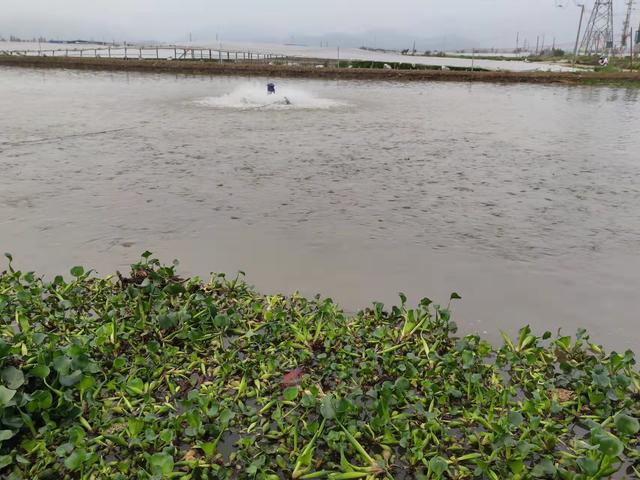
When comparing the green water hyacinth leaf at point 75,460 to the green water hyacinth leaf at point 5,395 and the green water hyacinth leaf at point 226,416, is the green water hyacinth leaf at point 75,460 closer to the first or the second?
the green water hyacinth leaf at point 5,395

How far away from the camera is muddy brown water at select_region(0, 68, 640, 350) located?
5.36 meters

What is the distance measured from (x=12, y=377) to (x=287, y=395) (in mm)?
1709

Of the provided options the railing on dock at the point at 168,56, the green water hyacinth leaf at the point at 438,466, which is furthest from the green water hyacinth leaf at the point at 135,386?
the railing on dock at the point at 168,56

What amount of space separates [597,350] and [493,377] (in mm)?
1075

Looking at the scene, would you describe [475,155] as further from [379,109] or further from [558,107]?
[558,107]

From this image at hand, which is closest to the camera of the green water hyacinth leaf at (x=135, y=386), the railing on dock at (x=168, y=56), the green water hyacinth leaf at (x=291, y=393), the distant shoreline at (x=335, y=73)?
Result: the green water hyacinth leaf at (x=291, y=393)

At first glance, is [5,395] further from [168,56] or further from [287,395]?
[168,56]

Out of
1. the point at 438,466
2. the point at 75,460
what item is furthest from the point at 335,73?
the point at 75,460

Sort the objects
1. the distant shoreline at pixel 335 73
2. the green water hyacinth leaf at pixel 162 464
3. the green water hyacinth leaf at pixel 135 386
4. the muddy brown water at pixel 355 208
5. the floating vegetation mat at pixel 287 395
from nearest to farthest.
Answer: the green water hyacinth leaf at pixel 162 464 → the floating vegetation mat at pixel 287 395 → the green water hyacinth leaf at pixel 135 386 → the muddy brown water at pixel 355 208 → the distant shoreline at pixel 335 73

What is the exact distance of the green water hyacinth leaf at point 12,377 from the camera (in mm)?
3053

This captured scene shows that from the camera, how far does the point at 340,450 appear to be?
285 centimetres

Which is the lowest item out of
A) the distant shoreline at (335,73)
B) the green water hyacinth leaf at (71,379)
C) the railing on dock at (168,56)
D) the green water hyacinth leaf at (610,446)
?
the green water hyacinth leaf at (71,379)

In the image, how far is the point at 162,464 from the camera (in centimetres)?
262

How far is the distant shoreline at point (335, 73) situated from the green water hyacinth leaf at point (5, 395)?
4089cm
